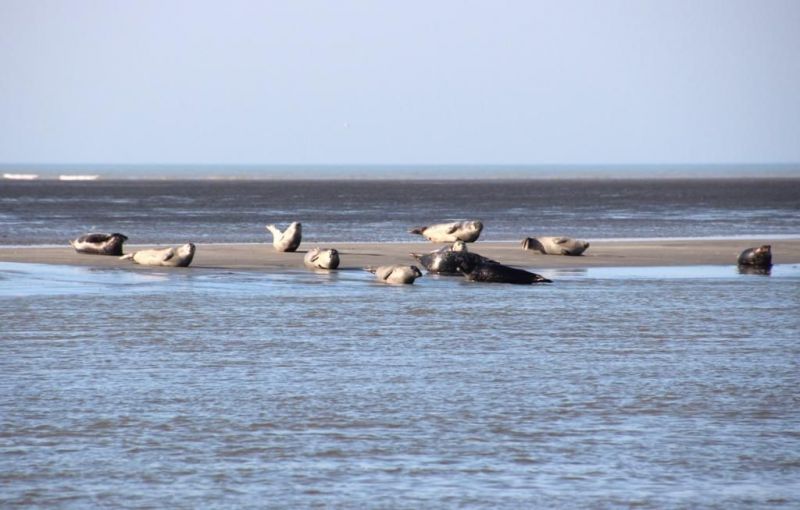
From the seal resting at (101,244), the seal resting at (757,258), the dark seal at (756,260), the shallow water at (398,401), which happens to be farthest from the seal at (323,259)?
the seal resting at (757,258)

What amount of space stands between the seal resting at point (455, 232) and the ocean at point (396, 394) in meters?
8.53

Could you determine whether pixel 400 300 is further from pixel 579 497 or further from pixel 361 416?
pixel 579 497

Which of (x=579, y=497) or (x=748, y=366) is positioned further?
(x=748, y=366)

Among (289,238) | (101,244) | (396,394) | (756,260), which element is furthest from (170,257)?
(396,394)

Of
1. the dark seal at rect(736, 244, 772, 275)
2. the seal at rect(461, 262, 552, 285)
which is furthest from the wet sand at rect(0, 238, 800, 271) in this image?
the seal at rect(461, 262, 552, 285)

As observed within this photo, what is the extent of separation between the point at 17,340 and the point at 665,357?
7318 mm

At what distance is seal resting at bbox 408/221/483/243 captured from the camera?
32.8 metres

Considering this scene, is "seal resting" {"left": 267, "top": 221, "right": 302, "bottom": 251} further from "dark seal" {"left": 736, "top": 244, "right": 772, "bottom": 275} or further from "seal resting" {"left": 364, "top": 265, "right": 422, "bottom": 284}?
"dark seal" {"left": 736, "top": 244, "right": 772, "bottom": 275}

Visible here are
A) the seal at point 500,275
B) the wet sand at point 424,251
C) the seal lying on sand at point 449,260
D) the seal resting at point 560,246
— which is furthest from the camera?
the seal resting at point 560,246

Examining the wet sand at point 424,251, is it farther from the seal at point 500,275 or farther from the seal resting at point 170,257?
the seal at point 500,275

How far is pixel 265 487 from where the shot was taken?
927cm

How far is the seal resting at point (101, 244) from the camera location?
2880 centimetres

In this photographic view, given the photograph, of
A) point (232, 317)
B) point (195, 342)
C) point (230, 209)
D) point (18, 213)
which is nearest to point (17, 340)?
point (195, 342)

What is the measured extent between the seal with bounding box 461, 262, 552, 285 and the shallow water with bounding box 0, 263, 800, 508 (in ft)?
8.17
